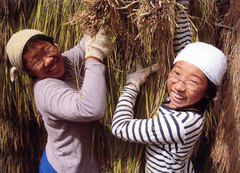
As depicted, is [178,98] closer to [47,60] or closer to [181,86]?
[181,86]

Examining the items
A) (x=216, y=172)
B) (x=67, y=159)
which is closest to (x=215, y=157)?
(x=216, y=172)

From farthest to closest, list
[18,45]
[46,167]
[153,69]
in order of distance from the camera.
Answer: [46,167]
[153,69]
[18,45]

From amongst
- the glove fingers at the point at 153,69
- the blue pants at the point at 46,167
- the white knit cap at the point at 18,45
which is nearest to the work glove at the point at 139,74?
the glove fingers at the point at 153,69

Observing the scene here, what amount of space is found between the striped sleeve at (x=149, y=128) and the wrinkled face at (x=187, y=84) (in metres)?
0.08

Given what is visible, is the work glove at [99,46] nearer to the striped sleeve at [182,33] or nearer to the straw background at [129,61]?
the straw background at [129,61]

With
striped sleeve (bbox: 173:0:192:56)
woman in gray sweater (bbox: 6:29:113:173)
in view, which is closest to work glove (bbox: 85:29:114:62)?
woman in gray sweater (bbox: 6:29:113:173)

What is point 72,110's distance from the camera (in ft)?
2.01

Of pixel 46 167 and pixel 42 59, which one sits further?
pixel 46 167

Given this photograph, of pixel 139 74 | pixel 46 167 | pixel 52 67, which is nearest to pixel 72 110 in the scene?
pixel 52 67

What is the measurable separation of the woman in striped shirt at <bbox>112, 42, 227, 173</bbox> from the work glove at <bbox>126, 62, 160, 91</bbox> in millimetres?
134

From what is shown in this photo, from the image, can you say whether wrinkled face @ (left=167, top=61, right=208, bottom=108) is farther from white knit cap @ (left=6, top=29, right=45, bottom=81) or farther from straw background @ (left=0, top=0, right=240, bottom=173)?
white knit cap @ (left=6, top=29, right=45, bottom=81)

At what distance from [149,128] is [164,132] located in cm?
5

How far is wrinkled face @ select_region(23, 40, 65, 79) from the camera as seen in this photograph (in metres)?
0.70

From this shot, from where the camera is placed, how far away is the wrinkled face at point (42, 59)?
27.7 inches
